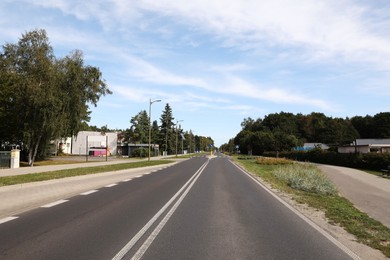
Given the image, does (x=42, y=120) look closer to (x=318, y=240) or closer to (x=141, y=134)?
(x=318, y=240)

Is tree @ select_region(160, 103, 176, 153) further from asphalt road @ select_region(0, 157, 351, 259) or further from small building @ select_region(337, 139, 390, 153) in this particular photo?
asphalt road @ select_region(0, 157, 351, 259)

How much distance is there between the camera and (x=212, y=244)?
271 inches

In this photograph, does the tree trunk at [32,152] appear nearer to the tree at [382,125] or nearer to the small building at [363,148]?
the small building at [363,148]

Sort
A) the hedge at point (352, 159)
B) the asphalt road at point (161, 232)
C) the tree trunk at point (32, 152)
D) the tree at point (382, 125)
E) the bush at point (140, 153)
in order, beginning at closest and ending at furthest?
the asphalt road at point (161, 232), the hedge at point (352, 159), the tree trunk at point (32, 152), the bush at point (140, 153), the tree at point (382, 125)

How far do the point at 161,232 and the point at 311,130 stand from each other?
505ft

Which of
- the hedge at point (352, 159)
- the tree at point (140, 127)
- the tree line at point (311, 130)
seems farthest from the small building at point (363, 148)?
the tree at point (140, 127)

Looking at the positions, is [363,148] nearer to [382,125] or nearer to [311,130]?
[382,125]

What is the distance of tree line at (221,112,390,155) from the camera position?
11452 cm

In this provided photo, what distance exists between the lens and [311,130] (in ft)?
506

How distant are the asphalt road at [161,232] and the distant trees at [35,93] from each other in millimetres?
29509

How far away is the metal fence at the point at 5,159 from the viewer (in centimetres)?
2930

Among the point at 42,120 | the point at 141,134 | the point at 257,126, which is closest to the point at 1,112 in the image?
the point at 42,120

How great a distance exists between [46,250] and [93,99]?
48.0 meters

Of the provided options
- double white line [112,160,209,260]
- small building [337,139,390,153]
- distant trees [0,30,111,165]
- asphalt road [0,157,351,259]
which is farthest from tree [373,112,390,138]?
double white line [112,160,209,260]
